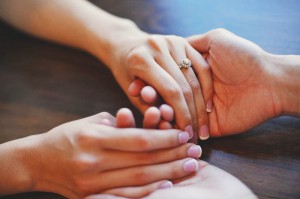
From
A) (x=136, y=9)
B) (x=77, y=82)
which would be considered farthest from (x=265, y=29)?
(x=77, y=82)

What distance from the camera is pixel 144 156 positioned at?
63 cm

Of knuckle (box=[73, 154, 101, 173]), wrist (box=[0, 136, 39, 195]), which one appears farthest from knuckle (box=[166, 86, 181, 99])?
wrist (box=[0, 136, 39, 195])

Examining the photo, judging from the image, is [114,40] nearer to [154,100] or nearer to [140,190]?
[154,100]

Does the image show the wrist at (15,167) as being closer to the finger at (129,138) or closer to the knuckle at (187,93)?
the finger at (129,138)

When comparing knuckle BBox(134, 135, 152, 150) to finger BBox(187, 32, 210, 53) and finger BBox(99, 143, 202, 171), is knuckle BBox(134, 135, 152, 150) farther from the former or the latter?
finger BBox(187, 32, 210, 53)

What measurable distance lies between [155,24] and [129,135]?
508mm

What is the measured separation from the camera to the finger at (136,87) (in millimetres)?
755

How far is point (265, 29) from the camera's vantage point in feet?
3.11

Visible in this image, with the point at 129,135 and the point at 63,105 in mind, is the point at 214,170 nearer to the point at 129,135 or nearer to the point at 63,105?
the point at 129,135

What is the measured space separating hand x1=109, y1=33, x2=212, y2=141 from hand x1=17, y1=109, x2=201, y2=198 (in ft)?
0.26

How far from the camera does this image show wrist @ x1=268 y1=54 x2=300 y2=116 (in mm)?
734

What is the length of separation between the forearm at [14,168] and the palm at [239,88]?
41cm

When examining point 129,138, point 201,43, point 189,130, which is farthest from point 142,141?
point 201,43

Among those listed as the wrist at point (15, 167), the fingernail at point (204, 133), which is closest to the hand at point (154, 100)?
the fingernail at point (204, 133)
